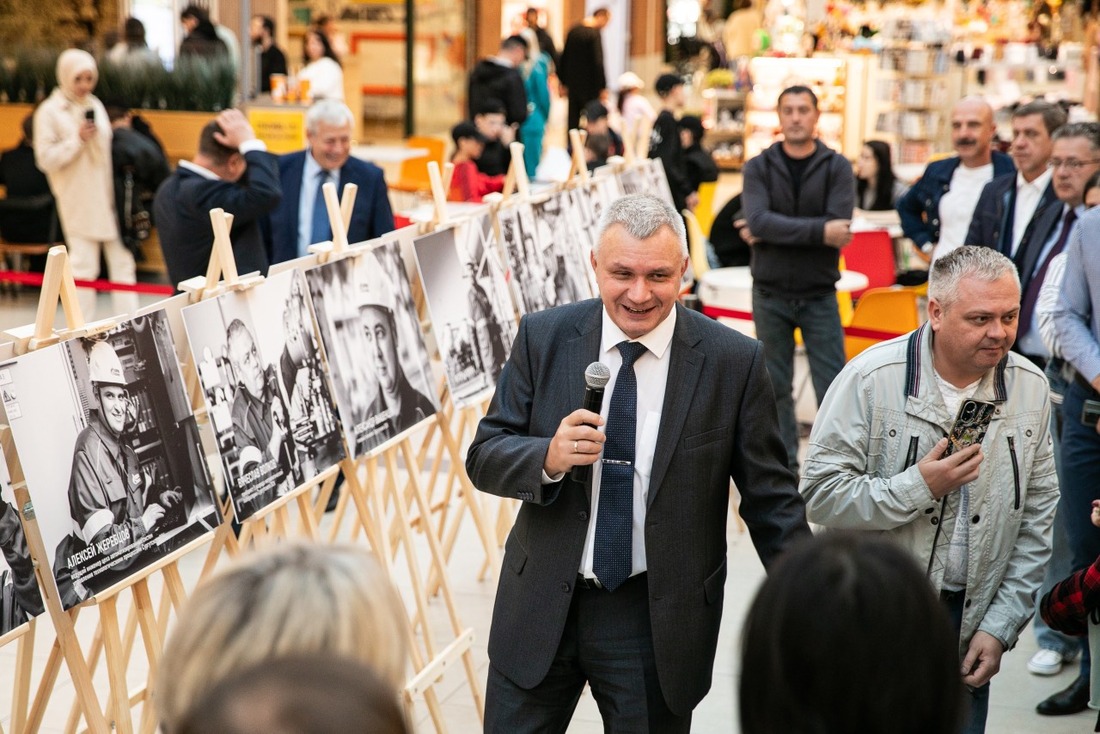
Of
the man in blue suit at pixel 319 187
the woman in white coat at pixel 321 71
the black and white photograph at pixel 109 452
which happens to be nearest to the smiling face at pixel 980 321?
the black and white photograph at pixel 109 452

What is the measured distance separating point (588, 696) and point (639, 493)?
6.97ft

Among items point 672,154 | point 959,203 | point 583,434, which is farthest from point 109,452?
point 672,154

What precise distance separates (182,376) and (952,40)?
14170 mm

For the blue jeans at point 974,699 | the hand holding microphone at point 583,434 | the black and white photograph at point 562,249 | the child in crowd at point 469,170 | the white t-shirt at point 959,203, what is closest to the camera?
the hand holding microphone at point 583,434

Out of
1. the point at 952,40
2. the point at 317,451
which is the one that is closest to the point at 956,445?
the point at 317,451

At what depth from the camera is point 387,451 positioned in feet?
14.9

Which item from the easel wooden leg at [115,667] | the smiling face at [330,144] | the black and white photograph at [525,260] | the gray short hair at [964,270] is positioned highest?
the gray short hair at [964,270]

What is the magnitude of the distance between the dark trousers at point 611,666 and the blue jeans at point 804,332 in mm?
3769

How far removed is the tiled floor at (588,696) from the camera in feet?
14.9

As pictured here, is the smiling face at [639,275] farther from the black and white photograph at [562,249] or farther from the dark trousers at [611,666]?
the black and white photograph at [562,249]

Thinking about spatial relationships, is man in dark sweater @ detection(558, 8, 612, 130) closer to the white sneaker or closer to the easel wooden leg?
the white sneaker

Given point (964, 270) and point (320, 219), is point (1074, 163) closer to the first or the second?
point (964, 270)

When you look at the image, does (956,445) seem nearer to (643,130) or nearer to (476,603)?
(476,603)

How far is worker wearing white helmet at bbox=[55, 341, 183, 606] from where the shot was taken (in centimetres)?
302
